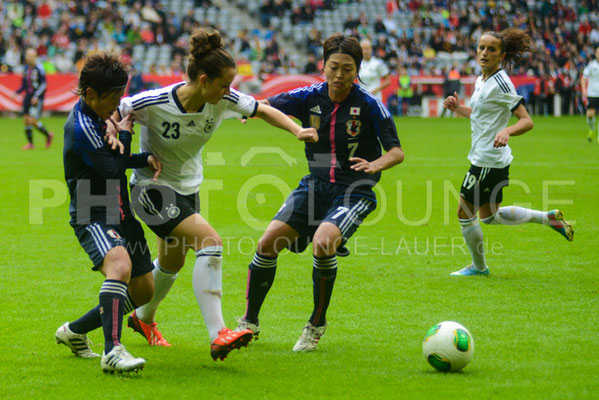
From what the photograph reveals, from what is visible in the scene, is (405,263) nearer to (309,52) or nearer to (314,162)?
(314,162)

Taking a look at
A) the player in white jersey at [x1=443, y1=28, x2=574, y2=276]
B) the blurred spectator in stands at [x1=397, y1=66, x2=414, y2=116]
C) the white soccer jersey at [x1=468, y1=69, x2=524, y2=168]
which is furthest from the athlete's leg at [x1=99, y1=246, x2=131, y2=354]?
the blurred spectator in stands at [x1=397, y1=66, x2=414, y2=116]

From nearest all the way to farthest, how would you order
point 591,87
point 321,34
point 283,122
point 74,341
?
point 74,341, point 283,122, point 591,87, point 321,34

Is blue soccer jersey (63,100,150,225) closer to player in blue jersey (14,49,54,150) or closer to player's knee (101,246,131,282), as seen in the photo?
player's knee (101,246,131,282)

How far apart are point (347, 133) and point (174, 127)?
4.08ft

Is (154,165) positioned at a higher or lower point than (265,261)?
higher

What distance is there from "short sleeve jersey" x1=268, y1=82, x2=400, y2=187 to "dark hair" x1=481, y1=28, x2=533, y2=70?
2.49 meters

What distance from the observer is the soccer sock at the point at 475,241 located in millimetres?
7645

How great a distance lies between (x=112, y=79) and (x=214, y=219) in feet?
19.8

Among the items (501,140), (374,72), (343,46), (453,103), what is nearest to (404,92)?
(374,72)

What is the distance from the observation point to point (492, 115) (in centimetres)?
783

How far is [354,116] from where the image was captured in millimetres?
5664

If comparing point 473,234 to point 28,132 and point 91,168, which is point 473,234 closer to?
point 91,168

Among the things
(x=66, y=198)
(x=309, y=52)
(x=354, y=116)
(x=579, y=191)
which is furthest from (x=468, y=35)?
(x=354, y=116)

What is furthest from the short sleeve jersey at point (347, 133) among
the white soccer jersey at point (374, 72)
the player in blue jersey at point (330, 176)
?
the white soccer jersey at point (374, 72)
